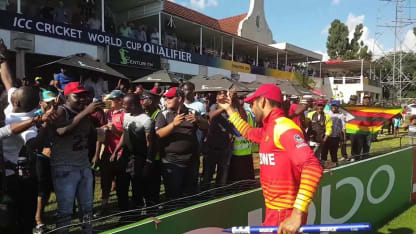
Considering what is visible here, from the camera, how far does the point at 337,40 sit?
49156 millimetres

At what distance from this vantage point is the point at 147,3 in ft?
53.2

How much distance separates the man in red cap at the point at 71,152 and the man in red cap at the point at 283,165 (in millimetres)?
1682

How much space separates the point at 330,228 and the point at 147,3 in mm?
16309

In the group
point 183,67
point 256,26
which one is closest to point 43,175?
point 183,67

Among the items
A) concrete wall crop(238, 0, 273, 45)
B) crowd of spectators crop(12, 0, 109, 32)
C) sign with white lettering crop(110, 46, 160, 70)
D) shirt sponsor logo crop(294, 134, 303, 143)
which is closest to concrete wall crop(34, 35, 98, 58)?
crowd of spectators crop(12, 0, 109, 32)

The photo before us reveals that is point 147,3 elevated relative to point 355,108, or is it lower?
elevated

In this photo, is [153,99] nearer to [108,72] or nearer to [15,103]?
[15,103]

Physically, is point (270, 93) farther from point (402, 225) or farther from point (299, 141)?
point (402, 225)

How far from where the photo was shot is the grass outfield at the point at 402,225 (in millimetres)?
4461

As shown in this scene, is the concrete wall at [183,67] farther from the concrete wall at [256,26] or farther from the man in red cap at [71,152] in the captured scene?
the man in red cap at [71,152]

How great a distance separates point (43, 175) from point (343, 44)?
51.9m

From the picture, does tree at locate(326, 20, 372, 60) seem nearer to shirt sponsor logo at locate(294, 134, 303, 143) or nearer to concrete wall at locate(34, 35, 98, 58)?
concrete wall at locate(34, 35, 98, 58)

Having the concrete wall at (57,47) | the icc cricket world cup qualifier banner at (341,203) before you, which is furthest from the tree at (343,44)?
the icc cricket world cup qualifier banner at (341,203)

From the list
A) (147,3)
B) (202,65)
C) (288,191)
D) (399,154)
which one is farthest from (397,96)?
(288,191)
